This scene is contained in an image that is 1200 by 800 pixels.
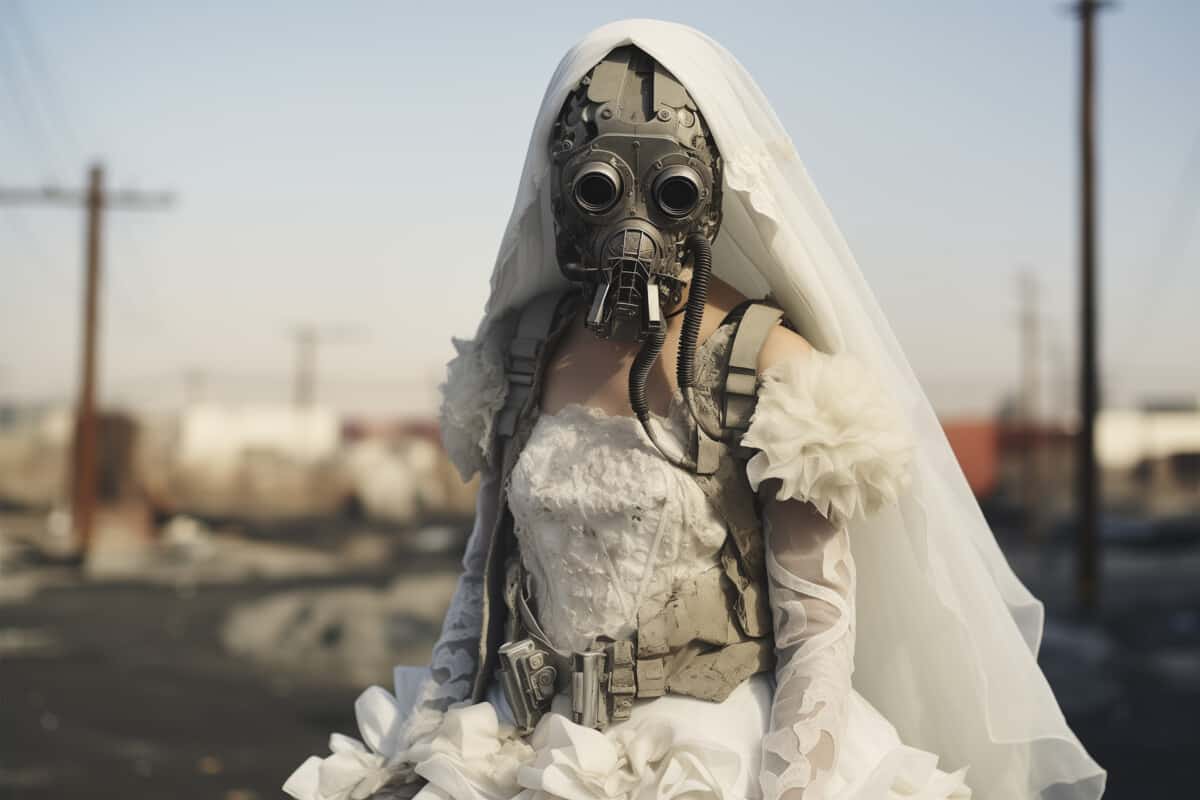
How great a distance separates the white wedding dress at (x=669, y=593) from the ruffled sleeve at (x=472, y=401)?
0.20m

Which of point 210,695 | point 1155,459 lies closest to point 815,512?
point 210,695

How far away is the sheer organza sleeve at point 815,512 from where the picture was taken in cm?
191

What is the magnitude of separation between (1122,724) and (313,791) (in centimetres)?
784

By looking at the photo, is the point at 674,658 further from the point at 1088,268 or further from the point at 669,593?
the point at 1088,268

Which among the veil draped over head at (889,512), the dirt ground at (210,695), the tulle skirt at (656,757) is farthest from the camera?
the dirt ground at (210,695)

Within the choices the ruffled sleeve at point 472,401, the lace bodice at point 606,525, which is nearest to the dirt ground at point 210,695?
the ruffled sleeve at point 472,401

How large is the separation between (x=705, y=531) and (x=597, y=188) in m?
0.61

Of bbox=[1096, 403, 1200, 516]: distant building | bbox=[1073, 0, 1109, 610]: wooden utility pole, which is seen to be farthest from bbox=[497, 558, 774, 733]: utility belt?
bbox=[1096, 403, 1200, 516]: distant building

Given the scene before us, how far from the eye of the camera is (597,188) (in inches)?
79.7

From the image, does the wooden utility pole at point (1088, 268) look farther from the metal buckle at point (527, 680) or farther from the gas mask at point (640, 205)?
the metal buckle at point (527, 680)

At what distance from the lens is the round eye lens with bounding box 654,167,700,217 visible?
2012 millimetres

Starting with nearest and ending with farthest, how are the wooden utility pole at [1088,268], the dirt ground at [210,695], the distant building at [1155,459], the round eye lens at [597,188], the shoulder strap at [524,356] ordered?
the round eye lens at [597,188], the shoulder strap at [524,356], the dirt ground at [210,695], the wooden utility pole at [1088,268], the distant building at [1155,459]

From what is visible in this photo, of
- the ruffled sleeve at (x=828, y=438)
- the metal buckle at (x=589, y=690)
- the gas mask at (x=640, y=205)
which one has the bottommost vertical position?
the metal buckle at (x=589, y=690)

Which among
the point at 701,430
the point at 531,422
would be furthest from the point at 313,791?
the point at 701,430
